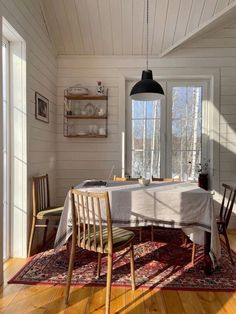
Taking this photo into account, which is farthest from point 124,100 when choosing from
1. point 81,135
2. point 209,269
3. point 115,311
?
point 115,311

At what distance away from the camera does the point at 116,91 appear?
453 centimetres

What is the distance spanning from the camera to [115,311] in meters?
2.12

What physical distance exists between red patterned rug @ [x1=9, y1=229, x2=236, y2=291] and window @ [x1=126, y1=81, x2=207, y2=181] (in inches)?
58.0

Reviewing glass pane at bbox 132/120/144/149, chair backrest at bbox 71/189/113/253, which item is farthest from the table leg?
glass pane at bbox 132/120/144/149

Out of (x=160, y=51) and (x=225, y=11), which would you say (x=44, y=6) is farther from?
(x=225, y=11)

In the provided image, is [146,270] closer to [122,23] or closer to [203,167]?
[203,167]

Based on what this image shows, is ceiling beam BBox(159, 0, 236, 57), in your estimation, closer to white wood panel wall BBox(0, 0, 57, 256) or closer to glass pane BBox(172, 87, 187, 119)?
glass pane BBox(172, 87, 187, 119)

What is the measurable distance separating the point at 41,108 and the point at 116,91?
1.33 m

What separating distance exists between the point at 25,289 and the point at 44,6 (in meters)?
3.36

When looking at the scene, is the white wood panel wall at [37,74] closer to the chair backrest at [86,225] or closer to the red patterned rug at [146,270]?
the red patterned rug at [146,270]

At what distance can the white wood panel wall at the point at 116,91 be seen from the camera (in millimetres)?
4434

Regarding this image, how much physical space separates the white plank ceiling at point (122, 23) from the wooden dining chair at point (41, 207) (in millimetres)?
2124

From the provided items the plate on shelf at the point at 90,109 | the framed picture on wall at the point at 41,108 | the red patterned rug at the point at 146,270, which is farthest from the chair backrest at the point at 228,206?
the framed picture on wall at the point at 41,108

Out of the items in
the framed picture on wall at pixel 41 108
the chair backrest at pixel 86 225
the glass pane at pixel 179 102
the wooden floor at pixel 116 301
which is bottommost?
the wooden floor at pixel 116 301
